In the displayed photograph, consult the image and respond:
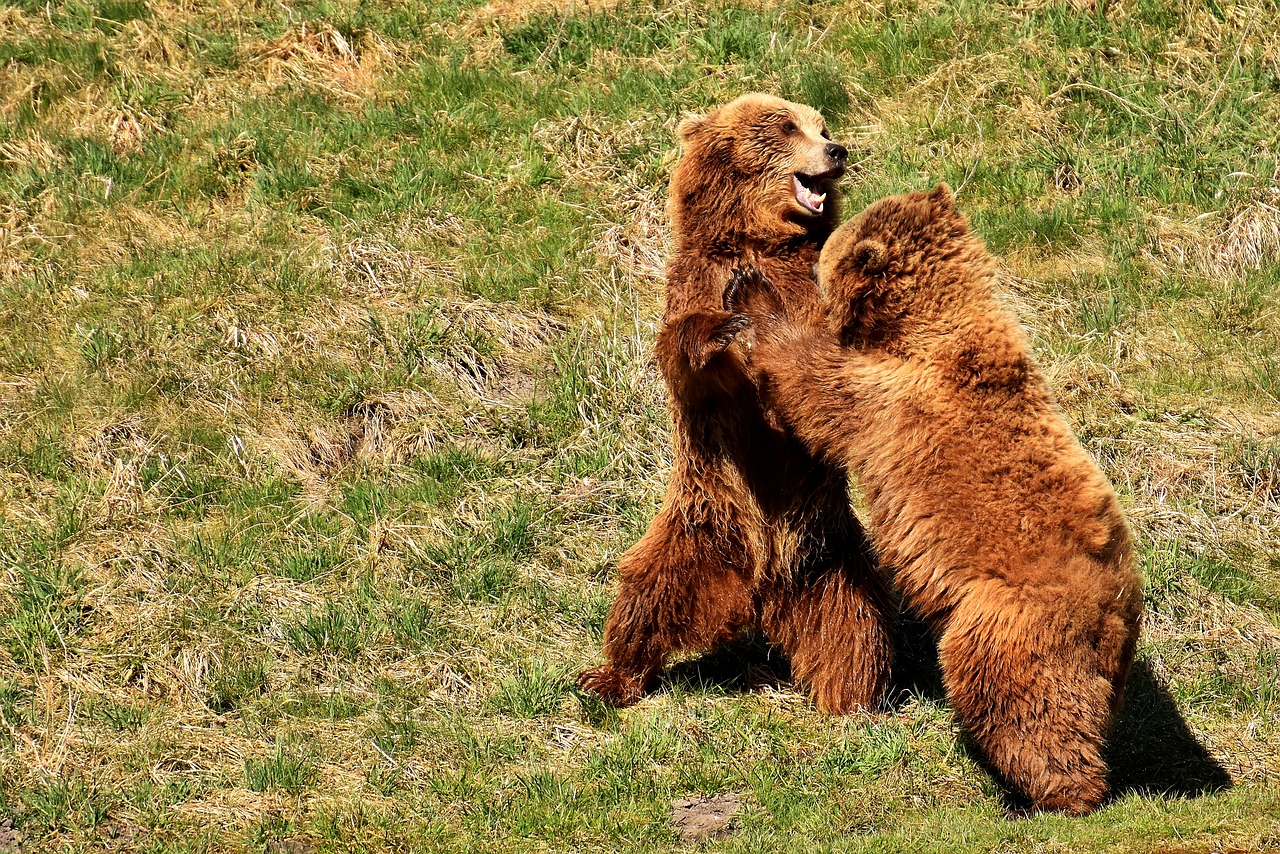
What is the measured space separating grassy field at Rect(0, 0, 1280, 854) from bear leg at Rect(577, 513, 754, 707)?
0.21m

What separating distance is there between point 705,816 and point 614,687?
888 millimetres

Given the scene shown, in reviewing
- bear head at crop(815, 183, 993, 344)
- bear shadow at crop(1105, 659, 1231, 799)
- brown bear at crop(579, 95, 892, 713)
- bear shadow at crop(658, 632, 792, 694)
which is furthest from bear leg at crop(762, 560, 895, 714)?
bear head at crop(815, 183, 993, 344)

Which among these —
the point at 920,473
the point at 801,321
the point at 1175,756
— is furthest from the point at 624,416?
the point at 1175,756

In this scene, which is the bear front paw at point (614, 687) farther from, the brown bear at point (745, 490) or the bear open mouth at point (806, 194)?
the bear open mouth at point (806, 194)

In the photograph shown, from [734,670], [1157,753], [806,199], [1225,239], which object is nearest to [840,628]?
[734,670]

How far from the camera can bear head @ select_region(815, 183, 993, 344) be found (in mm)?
5266

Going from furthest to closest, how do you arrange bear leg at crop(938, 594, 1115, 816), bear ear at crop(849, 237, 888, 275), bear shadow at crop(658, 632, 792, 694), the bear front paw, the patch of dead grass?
the patch of dead grass
bear shadow at crop(658, 632, 792, 694)
the bear front paw
bear ear at crop(849, 237, 888, 275)
bear leg at crop(938, 594, 1115, 816)

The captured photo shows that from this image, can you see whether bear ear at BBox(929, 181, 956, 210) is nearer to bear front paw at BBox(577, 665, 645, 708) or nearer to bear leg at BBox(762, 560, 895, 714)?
bear leg at BBox(762, 560, 895, 714)

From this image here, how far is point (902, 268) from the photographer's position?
5.27 meters

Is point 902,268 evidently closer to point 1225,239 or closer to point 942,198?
point 942,198

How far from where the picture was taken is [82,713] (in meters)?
6.12

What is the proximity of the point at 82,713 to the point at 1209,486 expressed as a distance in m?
5.96

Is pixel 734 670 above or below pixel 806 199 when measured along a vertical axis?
below

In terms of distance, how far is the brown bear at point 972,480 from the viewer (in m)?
4.87
